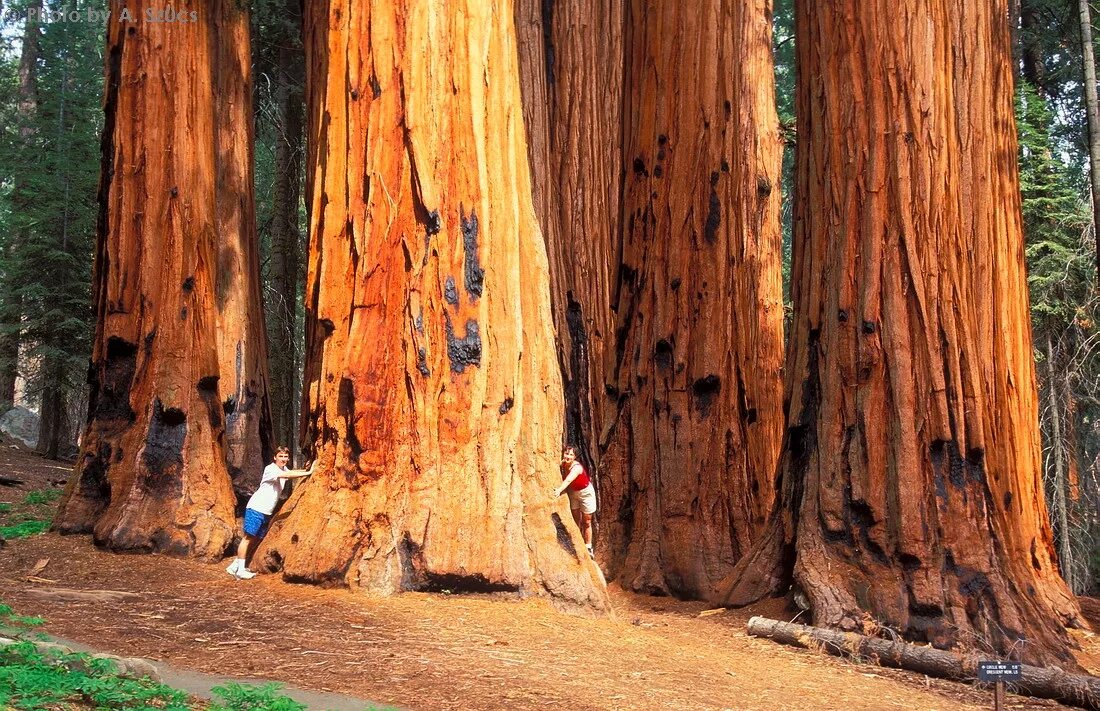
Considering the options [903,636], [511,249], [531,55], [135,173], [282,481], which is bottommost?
[903,636]

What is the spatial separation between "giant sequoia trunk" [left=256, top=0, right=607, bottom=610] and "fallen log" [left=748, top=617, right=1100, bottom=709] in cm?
134

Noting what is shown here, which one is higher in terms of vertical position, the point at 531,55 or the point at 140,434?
the point at 531,55

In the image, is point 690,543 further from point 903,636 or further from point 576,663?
point 576,663

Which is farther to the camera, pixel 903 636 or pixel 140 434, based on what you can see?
pixel 140 434

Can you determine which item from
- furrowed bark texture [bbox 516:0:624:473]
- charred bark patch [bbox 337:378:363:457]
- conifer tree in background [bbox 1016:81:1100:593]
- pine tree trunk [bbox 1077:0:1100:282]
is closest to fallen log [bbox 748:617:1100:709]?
charred bark patch [bbox 337:378:363:457]

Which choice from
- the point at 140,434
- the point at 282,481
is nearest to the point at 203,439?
the point at 140,434

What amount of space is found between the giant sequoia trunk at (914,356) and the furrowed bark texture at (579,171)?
292 centimetres

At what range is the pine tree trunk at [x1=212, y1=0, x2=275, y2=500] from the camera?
12891 millimetres

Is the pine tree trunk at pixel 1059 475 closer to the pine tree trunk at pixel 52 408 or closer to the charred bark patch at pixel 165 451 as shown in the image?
the charred bark patch at pixel 165 451

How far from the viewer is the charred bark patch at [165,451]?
9.83 metres

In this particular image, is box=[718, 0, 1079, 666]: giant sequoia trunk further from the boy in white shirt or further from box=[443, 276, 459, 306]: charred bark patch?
the boy in white shirt

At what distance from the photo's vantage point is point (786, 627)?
7.27 metres

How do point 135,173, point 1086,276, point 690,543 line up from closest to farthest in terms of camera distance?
point 690,543 < point 135,173 < point 1086,276

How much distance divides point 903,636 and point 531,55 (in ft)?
23.0
